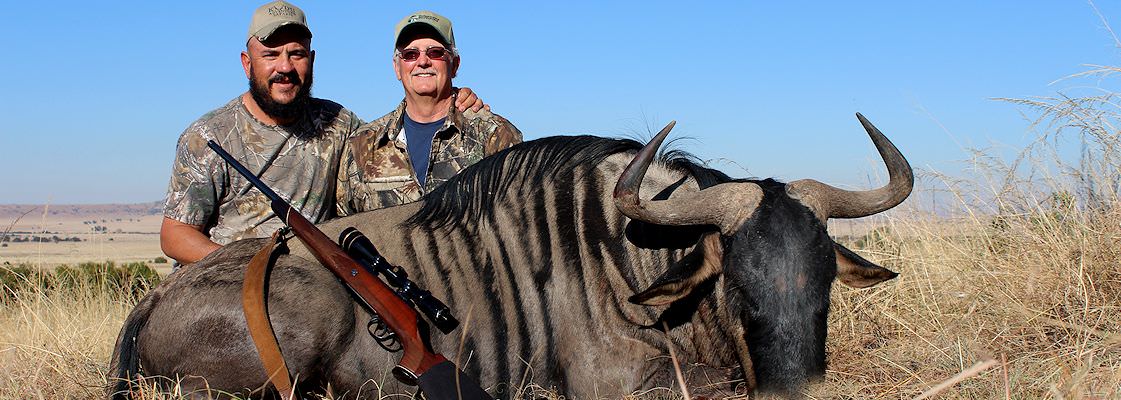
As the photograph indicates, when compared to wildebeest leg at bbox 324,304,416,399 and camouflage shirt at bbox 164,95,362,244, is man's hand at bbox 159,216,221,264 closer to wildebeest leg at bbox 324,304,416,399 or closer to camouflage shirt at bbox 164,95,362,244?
camouflage shirt at bbox 164,95,362,244

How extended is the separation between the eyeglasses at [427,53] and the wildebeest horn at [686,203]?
8.70 feet

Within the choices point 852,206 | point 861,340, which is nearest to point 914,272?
point 861,340

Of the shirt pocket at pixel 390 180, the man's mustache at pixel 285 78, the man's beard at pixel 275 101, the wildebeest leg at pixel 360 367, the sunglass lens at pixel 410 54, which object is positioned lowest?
the wildebeest leg at pixel 360 367

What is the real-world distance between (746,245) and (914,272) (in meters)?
2.60

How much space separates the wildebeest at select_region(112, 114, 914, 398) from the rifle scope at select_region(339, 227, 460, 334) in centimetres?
13

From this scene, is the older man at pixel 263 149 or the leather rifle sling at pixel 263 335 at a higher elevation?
the older man at pixel 263 149

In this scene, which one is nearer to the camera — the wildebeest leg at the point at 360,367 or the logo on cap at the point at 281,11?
the wildebeest leg at the point at 360,367

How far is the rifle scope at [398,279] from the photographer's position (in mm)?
3855

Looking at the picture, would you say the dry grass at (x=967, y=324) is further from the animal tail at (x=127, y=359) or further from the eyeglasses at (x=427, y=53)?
the eyeglasses at (x=427, y=53)

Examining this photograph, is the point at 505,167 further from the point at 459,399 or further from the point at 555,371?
the point at 459,399

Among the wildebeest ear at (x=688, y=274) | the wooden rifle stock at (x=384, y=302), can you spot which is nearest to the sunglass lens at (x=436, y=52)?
the wooden rifle stock at (x=384, y=302)

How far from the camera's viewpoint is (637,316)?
402cm

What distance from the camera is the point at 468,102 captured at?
607 cm

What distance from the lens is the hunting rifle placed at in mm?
3582
